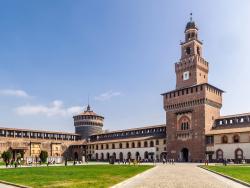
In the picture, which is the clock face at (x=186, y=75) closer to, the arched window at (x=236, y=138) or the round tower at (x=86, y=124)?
the arched window at (x=236, y=138)

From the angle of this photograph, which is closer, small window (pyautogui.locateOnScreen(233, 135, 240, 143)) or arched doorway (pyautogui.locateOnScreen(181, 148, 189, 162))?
small window (pyautogui.locateOnScreen(233, 135, 240, 143))

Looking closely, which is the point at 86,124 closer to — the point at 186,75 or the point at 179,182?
the point at 186,75

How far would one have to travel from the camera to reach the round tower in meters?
97.2

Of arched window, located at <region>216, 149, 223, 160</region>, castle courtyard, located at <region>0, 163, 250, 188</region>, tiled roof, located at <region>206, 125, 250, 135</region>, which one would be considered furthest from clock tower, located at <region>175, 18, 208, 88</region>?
castle courtyard, located at <region>0, 163, 250, 188</region>

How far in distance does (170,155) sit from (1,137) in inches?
1532

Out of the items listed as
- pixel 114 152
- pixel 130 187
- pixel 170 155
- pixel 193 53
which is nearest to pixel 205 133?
pixel 170 155

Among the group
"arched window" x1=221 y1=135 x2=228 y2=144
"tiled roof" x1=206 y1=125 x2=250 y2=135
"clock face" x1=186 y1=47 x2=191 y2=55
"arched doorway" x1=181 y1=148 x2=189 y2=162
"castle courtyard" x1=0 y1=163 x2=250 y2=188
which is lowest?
"arched doorway" x1=181 y1=148 x2=189 y2=162

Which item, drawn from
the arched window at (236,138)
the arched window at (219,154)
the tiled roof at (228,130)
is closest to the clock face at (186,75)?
the tiled roof at (228,130)

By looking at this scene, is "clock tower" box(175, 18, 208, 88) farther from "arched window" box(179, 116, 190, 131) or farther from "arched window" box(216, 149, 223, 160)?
"arched window" box(216, 149, 223, 160)

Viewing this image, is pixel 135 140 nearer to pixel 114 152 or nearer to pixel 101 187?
pixel 114 152

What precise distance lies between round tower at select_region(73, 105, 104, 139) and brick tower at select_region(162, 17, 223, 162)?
1289 inches

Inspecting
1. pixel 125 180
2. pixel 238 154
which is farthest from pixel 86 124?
pixel 125 180

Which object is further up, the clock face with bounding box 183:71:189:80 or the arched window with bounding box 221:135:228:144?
the clock face with bounding box 183:71:189:80

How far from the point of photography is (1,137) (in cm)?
7719
